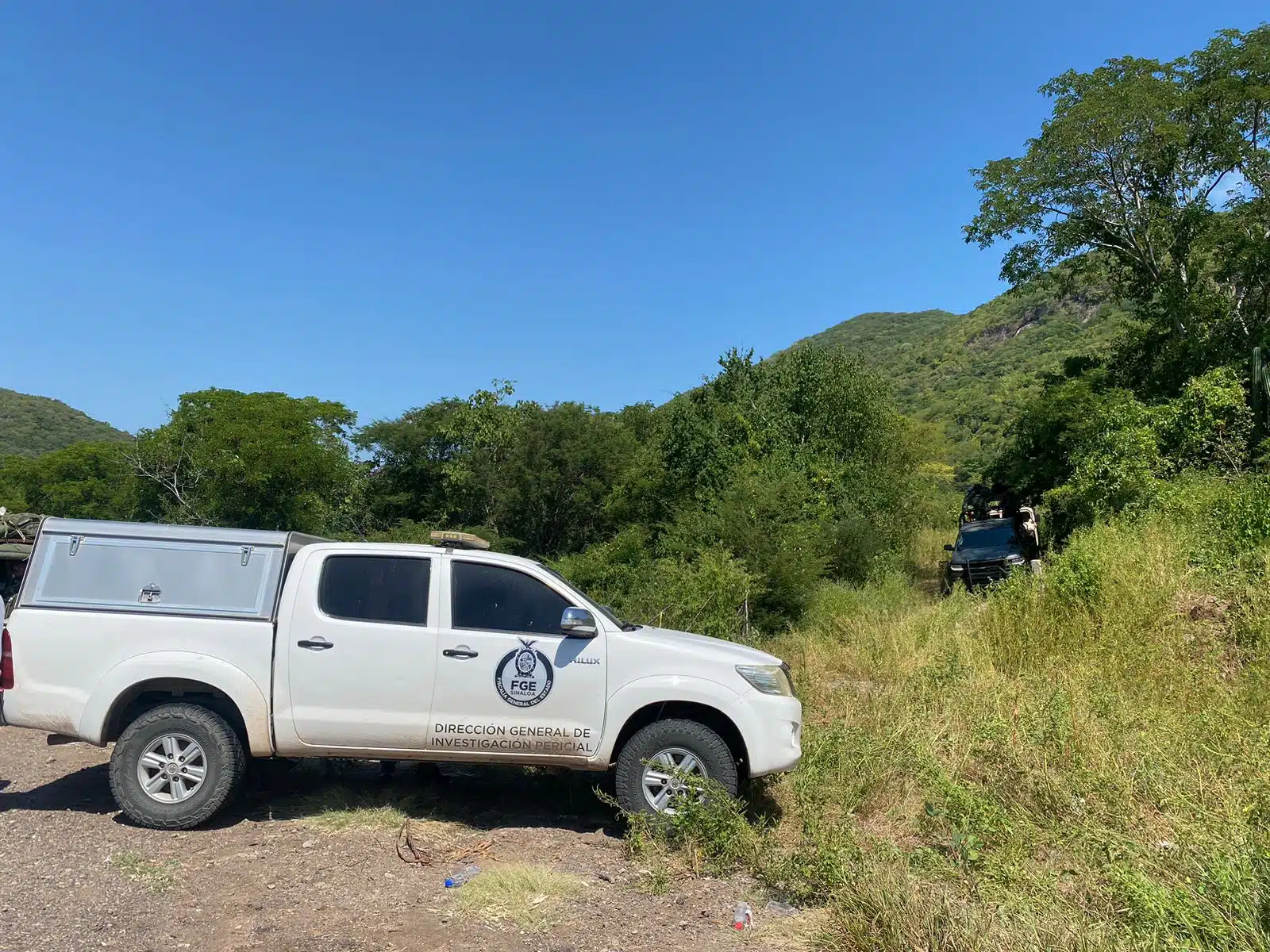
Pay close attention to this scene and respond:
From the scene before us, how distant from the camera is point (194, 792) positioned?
5.89 meters

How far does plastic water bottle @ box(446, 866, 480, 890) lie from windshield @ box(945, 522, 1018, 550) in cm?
1619

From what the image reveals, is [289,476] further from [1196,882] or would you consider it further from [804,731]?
[1196,882]

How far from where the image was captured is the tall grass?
3920mm

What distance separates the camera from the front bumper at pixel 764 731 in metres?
5.76

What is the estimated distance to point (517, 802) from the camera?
6.78 m

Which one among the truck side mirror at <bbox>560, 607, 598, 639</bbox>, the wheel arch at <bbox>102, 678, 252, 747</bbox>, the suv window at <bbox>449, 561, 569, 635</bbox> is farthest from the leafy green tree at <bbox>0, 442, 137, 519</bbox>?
the truck side mirror at <bbox>560, 607, 598, 639</bbox>

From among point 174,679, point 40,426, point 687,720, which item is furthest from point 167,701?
point 40,426

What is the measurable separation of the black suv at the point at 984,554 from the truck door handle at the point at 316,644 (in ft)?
46.4

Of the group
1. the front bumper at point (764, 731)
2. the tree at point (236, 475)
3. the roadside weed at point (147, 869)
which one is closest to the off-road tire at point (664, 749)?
the front bumper at point (764, 731)

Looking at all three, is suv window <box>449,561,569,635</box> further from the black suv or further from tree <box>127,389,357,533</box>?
tree <box>127,389,357,533</box>

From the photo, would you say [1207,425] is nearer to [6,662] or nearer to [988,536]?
[988,536]

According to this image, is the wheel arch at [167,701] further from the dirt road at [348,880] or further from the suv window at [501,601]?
the suv window at [501,601]

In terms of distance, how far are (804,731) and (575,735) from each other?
222cm

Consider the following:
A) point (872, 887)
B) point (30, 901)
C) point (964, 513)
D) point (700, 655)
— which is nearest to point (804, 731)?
point (700, 655)
